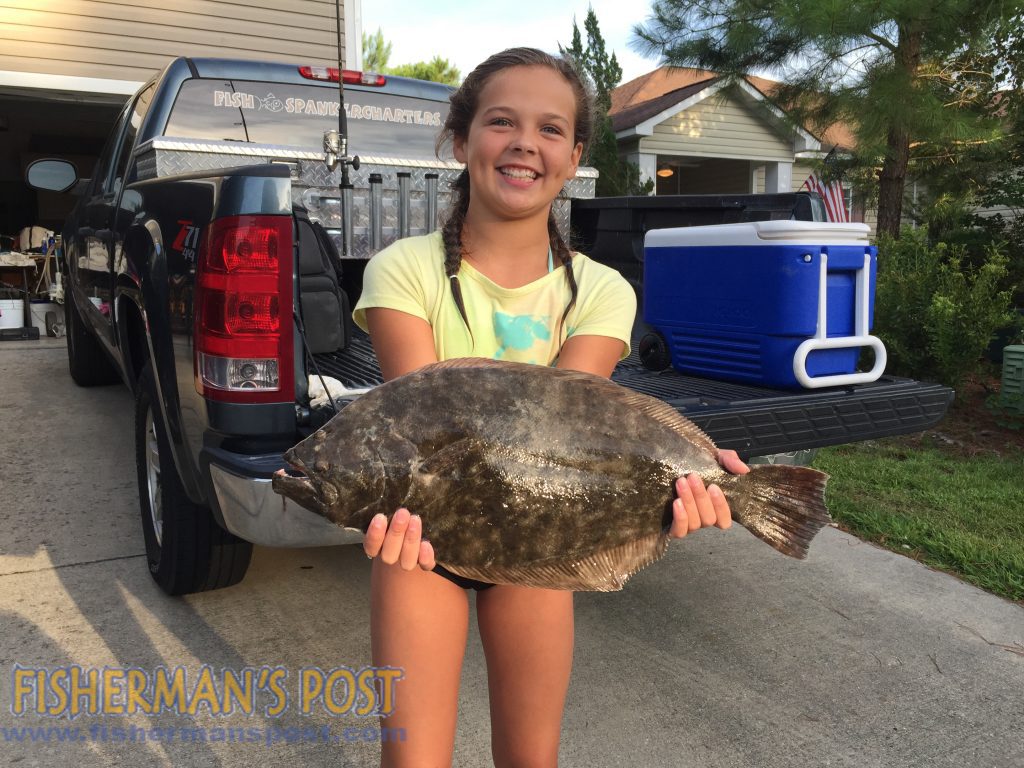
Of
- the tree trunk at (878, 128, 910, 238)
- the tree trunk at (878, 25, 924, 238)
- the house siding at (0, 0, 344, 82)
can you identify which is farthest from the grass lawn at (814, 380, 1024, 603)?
the house siding at (0, 0, 344, 82)

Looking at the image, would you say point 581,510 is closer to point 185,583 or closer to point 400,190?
point 185,583

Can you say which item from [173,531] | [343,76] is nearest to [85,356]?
[343,76]

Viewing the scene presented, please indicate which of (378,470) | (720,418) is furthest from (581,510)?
(720,418)

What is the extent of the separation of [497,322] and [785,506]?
68 centimetres

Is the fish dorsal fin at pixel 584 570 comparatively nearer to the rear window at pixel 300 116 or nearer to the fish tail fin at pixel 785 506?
the fish tail fin at pixel 785 506

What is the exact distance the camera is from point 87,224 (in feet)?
17.0

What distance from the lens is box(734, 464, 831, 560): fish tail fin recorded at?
1533 mm

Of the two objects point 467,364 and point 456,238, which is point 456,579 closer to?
point 467,364

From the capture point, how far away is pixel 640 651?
10.7 feet

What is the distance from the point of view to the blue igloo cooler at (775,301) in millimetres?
3391

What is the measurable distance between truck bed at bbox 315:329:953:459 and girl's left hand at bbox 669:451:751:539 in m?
1.35

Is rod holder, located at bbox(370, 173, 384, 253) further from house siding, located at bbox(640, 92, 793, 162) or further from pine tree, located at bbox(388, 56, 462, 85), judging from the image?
pine tree, located at bbox(388, 56, 462, 85)

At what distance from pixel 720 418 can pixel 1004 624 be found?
69.7 inches

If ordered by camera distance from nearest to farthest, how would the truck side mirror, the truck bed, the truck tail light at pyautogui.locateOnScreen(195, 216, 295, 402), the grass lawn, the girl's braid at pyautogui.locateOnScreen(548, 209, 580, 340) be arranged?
the girl's braid at pyautogui.locateOnScreen(548, 209, 580, 340) → the truck tail light at pyautogui.locateOnScreen(195, 216, 295, 402) → the truck bed → the grass lawn → the truck side mirror
